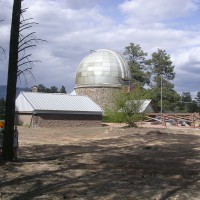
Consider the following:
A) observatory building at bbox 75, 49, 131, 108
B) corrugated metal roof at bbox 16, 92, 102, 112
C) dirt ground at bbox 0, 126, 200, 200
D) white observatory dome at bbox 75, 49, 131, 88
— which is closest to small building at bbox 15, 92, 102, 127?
corrugated metal roof at bbox 16, 92, 102, 112

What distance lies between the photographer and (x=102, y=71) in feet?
166

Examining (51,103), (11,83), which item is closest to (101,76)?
(51,103)

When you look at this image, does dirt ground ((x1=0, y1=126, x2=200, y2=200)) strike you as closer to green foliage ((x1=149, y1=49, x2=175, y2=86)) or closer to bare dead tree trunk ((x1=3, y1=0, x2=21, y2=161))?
bare dead tree trunk ((x1=3, y1=0, x2=21, y2=161))

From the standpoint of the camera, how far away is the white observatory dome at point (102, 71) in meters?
50.4

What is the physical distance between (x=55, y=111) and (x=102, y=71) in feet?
49.5

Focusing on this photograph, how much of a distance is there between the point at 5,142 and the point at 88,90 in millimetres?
39791

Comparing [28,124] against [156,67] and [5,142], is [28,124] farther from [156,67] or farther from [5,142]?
[156,67]

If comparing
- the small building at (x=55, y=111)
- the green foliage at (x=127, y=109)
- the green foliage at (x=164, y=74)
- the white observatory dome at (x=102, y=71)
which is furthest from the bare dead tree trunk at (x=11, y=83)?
the green foliage at (x=164, y=74)

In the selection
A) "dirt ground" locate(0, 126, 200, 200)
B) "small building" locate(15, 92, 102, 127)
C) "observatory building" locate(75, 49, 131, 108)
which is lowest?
"dirt ground" locate(0, 126, 200, 200)

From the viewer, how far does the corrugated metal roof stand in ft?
122

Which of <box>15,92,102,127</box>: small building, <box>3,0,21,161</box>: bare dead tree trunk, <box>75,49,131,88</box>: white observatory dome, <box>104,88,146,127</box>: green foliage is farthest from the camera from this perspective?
<box>75,49,131,88</box>: white observatory dome

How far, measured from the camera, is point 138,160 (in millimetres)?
12508

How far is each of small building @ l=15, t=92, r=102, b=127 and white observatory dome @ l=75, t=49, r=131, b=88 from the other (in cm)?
897

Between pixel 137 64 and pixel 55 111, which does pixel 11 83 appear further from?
pixel 137 64
